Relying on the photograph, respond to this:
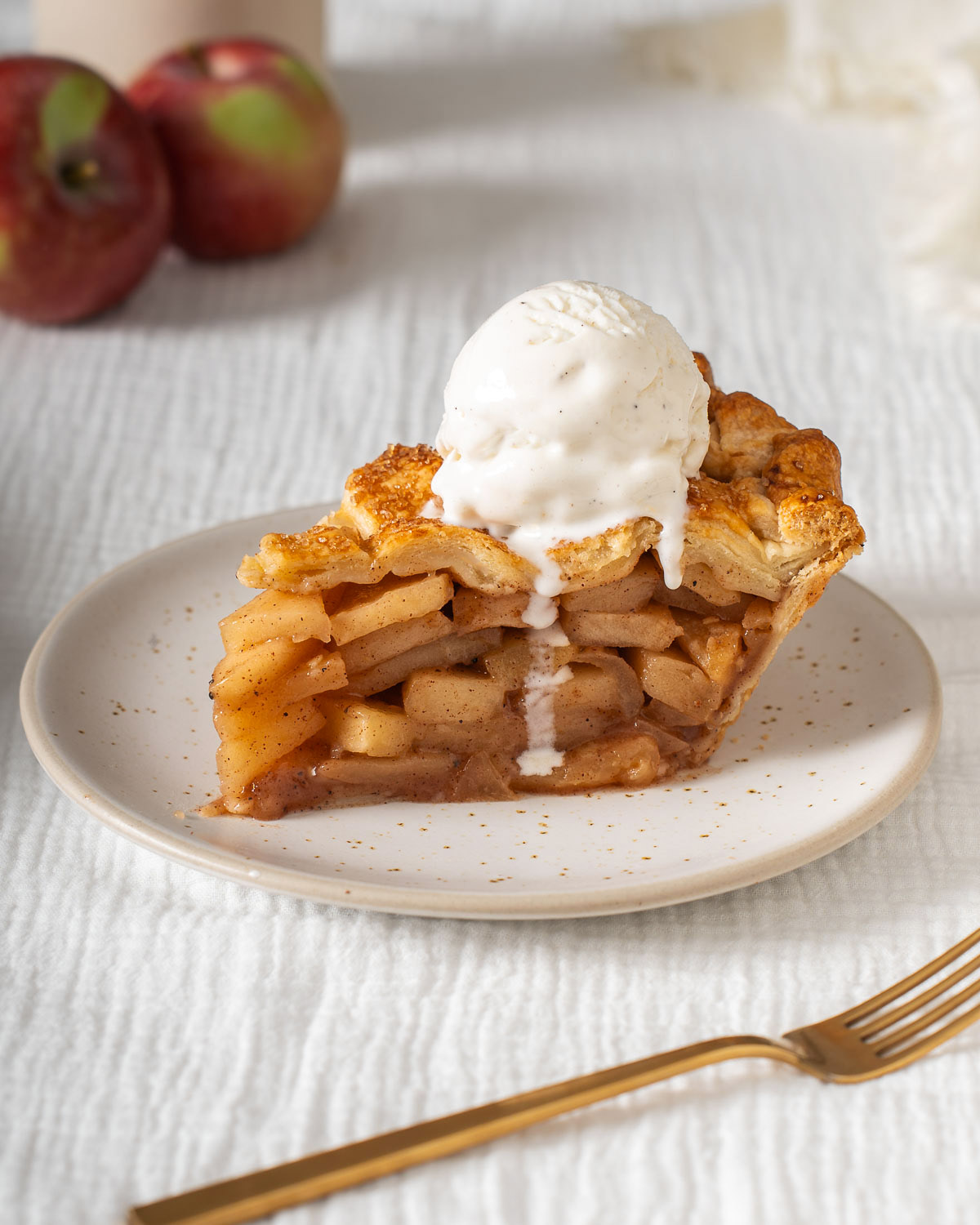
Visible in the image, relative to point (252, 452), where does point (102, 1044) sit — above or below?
above

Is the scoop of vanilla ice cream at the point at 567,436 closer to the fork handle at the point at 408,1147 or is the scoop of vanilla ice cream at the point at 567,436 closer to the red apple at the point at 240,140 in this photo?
the fork handle at the point at 408,1147

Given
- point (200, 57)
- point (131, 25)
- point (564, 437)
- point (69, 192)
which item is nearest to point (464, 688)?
point (564, 437)

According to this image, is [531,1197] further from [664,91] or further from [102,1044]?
[664,91]

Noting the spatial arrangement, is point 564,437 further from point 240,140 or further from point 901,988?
point 240,140

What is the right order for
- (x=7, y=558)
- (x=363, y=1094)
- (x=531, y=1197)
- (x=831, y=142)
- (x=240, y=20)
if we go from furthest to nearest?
(x=831, y=142) → (x=240, y=20) → (x=7, y=558) → (x=363, y=1094) → (x=531, y=1197)

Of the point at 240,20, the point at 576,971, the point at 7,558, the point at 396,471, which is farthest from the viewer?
the point at 240,20

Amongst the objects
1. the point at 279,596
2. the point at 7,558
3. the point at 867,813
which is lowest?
the point at 7,558

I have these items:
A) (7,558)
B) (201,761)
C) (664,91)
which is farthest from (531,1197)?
(664,91)
